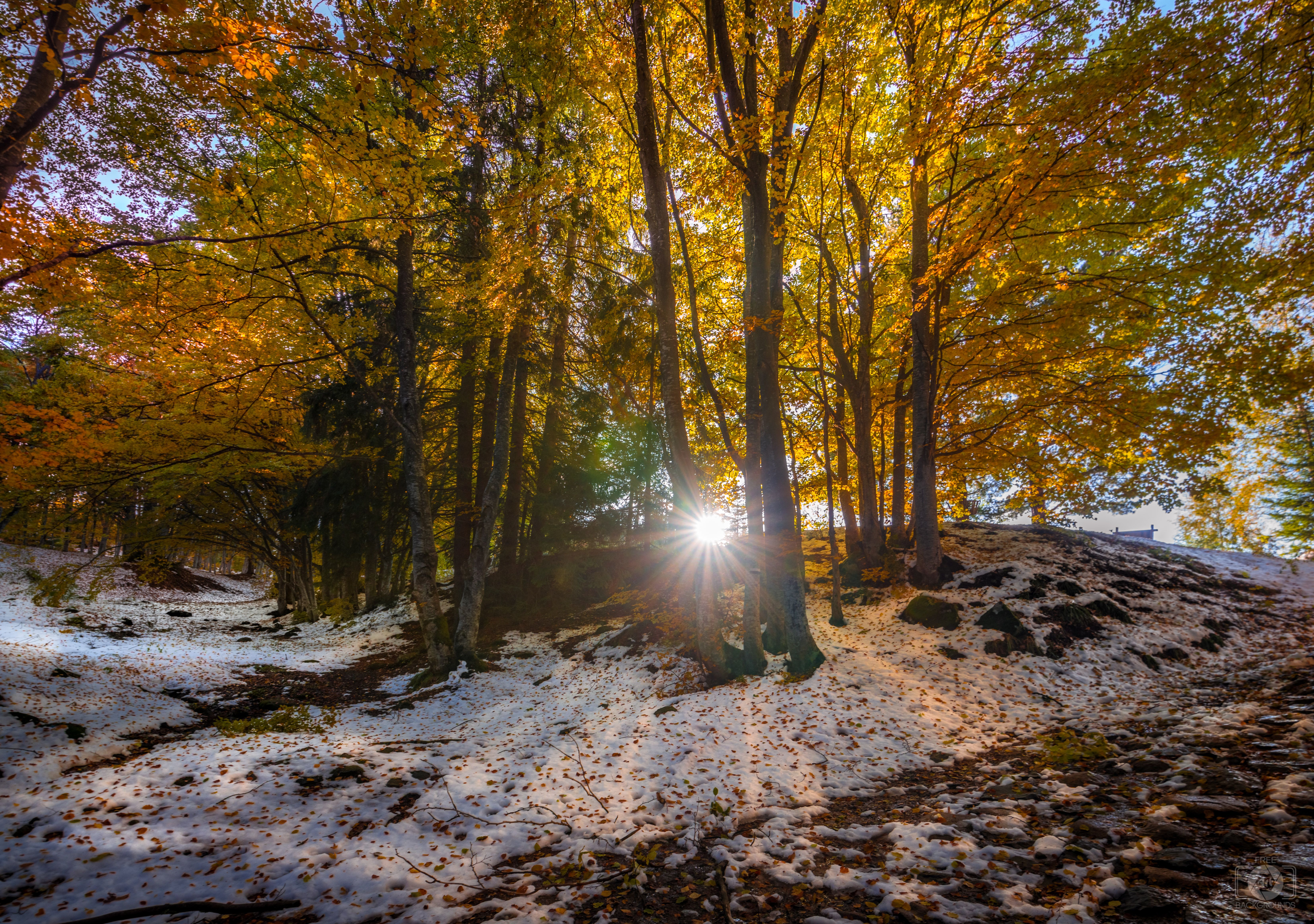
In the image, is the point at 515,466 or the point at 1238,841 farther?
the point at 515,466

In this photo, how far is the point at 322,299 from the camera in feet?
37.6

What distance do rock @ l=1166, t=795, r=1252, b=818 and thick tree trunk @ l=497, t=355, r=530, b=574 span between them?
12374mm

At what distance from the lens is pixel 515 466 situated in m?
13.6

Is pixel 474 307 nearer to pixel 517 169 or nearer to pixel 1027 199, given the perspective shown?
pixel 517 169

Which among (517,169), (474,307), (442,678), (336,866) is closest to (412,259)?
(474,307)

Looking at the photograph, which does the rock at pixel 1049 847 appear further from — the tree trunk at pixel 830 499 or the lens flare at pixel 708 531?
the tree trunk at pixel 830 499

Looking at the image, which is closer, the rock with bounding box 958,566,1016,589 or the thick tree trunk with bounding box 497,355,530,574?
the rock with bounding box 958,566,1016,589

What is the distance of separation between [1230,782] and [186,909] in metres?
6.78

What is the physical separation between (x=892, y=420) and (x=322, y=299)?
14.9m

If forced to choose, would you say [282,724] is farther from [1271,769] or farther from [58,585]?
[1271,769]

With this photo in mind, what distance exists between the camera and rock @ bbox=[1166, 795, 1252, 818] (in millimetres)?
2904

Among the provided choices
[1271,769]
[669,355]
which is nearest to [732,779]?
[1271,769]

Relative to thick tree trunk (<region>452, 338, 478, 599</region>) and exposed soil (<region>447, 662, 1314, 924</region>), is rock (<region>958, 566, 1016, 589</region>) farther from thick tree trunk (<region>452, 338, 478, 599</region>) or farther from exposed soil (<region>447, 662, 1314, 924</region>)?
thick tree trunk (<region>452, 338, 478, 599</region>)

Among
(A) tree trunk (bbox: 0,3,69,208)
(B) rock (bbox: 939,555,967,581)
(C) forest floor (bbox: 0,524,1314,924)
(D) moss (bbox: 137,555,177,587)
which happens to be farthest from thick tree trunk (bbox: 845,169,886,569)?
(D) moss (bbox: 137,555,177,587)
